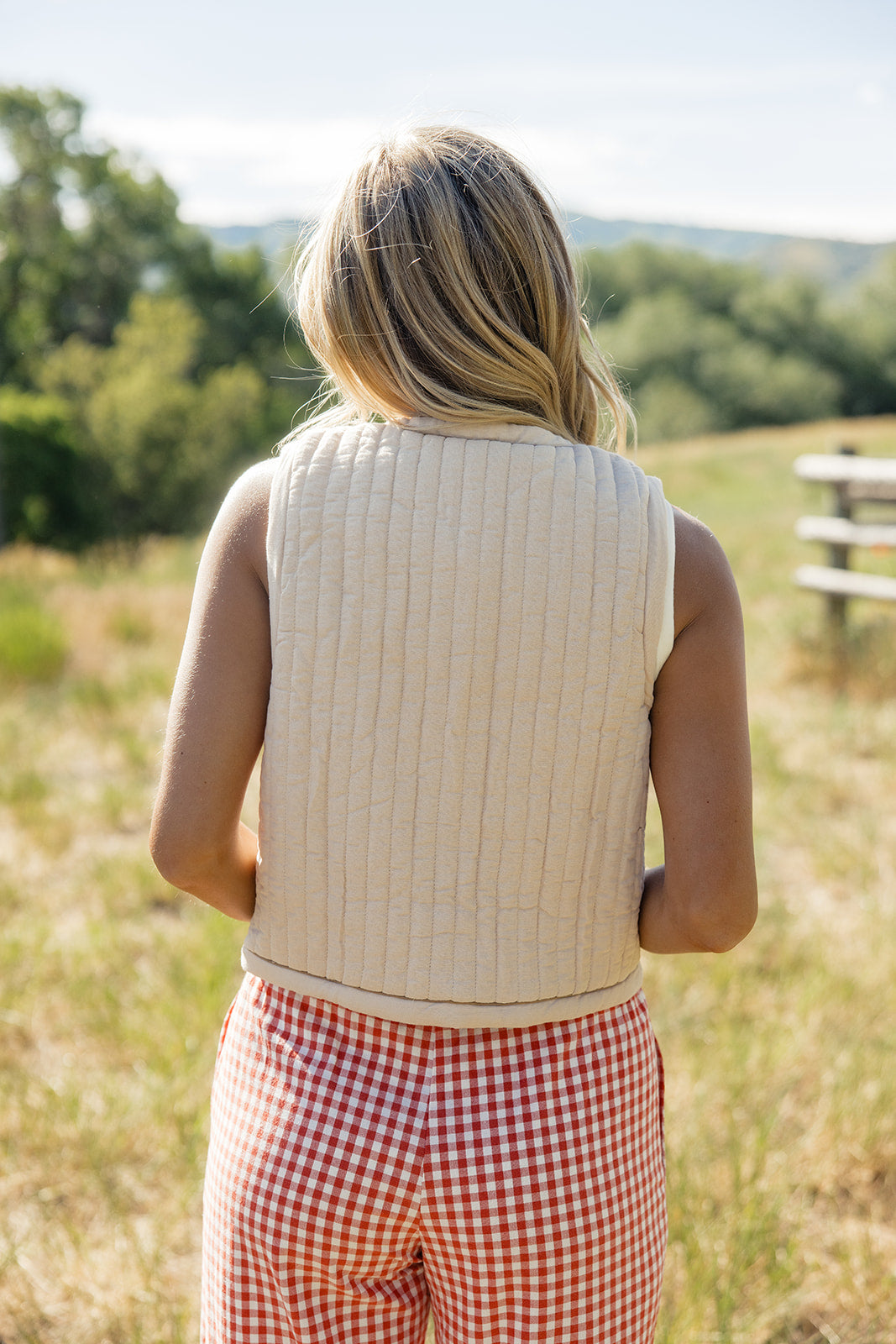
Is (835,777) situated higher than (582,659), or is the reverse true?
(582,659)

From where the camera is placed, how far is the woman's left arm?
1.07 m

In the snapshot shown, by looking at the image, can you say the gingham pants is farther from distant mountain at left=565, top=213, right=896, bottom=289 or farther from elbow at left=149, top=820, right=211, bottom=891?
distant mountain at left=565, top=213, right=896, bottom=289

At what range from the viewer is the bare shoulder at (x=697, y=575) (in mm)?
1010

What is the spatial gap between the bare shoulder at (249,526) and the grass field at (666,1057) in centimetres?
82

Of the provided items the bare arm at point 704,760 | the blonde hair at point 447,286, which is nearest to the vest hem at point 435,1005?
the bare arm at point 704,760

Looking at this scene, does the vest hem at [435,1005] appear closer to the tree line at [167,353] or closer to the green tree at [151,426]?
the tree line at [167,353]

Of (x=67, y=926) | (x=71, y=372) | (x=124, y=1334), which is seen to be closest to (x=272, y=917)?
(x=124, y=1334)

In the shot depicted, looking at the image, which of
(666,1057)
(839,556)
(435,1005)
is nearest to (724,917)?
(435,1005)

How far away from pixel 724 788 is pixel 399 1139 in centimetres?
45

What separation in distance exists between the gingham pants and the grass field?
2.91 feet

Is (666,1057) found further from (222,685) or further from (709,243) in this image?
(709,243)

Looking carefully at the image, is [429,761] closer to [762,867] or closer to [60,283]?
[762,867]

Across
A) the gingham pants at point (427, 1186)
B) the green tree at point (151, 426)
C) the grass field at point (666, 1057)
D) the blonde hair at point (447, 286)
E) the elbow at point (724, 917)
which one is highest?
the blonde hair at point (447, 286)

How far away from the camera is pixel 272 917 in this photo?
44.1 inches
